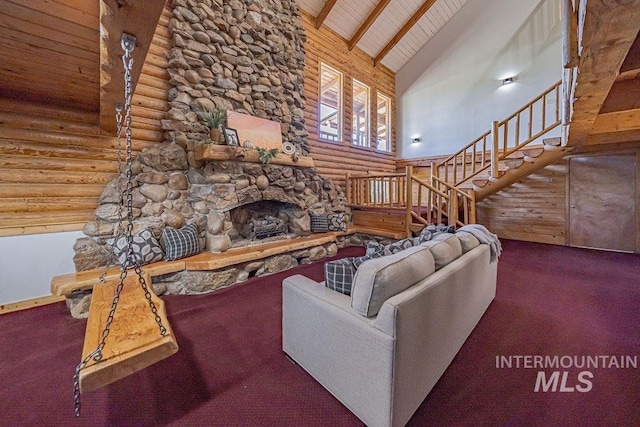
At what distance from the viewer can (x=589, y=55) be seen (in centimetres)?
164

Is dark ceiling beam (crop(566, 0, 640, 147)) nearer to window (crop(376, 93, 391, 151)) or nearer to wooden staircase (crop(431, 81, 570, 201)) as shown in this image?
wooden staircase (crop(431, 81, 570, 201))

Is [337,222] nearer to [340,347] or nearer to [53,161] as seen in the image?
[340,347]

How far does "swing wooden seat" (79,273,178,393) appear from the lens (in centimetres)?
110

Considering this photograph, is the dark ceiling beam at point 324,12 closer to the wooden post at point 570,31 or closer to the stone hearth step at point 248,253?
the stone hearth step at point 248,253

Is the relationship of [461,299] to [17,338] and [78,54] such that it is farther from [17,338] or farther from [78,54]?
[17,338]

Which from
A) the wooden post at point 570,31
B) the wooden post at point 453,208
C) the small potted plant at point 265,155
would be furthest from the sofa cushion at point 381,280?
the wooden post at point 453,208

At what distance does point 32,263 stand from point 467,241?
4096mm

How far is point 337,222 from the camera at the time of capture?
16.2 ft

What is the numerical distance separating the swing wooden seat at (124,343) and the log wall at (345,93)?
14.4 feet

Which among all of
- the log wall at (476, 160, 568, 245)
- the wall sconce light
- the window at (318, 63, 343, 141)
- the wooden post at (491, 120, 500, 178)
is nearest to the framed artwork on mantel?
the window at (318, 63, 343, 141)

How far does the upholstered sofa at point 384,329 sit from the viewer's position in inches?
47.0

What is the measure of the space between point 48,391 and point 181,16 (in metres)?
4.04

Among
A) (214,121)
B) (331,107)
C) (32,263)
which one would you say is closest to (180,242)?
(32,263)


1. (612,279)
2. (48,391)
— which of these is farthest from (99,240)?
(612,279)
